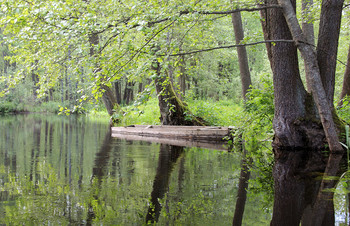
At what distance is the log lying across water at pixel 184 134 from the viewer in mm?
11867

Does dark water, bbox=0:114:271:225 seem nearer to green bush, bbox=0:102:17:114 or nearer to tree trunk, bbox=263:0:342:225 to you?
tree trunk, bbox=263:0:342:225

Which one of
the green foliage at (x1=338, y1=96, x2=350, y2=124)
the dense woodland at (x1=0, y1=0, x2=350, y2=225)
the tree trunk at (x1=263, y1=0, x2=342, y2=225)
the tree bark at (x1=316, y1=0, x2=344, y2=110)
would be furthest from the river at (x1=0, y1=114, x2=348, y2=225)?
the green foliage at (x1=338, y1=96, x2=350, y2=124)

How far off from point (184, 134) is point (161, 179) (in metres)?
7.40

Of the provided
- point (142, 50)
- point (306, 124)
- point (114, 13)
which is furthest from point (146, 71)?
point (114, 13)

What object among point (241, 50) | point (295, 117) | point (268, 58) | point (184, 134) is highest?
point (241, 50)

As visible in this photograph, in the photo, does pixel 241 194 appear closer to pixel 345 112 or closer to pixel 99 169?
pixel 99 169

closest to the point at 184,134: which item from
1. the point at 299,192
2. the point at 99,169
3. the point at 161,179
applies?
the point at 99,169

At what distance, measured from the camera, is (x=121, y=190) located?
491 centimetres

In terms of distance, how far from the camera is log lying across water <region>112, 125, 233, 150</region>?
11.9 m

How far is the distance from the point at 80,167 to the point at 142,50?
8.71ft

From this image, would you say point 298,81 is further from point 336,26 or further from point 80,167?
point 80,167

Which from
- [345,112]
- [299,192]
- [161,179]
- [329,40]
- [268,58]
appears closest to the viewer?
[299,192]

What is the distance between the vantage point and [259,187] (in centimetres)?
515

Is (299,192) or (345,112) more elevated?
(345,112)
